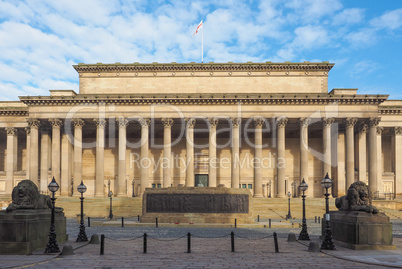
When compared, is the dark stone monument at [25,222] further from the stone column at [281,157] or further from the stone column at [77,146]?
the stone column at [281,157]

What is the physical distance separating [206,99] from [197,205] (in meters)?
23.1

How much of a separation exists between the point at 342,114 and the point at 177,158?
25540 millimetres

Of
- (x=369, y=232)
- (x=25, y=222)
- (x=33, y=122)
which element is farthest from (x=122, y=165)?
(x=369, y=232)

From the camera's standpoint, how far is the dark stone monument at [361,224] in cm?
1884

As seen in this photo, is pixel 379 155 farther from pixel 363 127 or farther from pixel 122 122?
pixel 122 122

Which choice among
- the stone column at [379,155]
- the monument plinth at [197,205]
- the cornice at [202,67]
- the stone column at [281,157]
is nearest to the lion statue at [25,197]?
the monument plinth at [197,205]

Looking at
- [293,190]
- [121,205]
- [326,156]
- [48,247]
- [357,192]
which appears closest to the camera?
[48,247]

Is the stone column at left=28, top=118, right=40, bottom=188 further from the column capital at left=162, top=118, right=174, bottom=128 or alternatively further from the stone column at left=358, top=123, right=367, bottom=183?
the stone column at left=358, top=123, right=367, bottom=183

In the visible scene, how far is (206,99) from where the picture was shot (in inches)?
2101

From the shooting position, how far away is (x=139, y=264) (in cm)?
1530

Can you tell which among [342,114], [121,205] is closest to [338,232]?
[121,205]

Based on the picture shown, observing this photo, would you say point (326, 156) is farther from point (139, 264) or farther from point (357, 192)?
point (139, 264)

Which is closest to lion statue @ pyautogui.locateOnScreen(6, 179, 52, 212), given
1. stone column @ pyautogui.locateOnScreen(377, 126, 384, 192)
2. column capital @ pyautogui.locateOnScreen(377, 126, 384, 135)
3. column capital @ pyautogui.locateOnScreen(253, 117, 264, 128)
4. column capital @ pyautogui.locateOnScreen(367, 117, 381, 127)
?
column capital @ pyautogui.locateOnScreen(253, 117, 264, 128)

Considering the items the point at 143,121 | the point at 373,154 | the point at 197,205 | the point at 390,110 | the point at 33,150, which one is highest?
the point at 390,110
